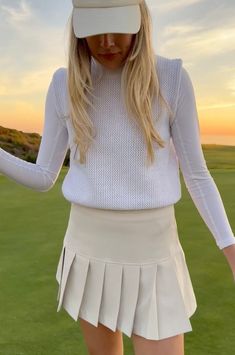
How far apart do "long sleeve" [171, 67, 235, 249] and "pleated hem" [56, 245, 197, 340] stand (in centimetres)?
13

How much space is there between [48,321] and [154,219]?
1.55 metres

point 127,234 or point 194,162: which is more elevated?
point 194,162

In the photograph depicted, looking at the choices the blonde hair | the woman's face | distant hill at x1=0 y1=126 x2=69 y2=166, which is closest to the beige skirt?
the blonde hair

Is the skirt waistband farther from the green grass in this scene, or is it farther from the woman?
the green grass

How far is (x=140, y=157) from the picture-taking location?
5.14ft

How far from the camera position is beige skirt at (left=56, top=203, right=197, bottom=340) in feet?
5.17

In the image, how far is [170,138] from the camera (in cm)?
162

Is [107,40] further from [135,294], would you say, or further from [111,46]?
[135,294]

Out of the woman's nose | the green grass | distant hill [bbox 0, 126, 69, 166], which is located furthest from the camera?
distant hill [bbox 0, 126, 69, 166]

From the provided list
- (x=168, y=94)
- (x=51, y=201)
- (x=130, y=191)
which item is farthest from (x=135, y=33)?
(x=51, y=201)

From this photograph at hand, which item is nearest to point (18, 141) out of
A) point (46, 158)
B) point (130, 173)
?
point (46, 158)

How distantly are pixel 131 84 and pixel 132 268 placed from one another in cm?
45

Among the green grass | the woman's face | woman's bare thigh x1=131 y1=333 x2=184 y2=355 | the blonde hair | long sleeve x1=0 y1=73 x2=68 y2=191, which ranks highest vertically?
the woman's face

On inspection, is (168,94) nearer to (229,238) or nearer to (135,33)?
(135,33)
